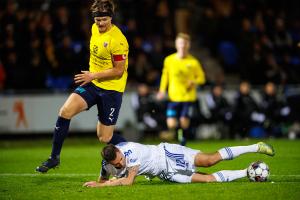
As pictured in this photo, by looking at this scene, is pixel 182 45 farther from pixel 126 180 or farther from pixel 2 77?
pixel 126 180

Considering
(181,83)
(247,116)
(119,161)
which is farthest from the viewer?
(247,116)

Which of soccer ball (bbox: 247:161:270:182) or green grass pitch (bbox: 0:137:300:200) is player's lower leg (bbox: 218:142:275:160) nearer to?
soccer ball (bbox: 247:161:270:182)

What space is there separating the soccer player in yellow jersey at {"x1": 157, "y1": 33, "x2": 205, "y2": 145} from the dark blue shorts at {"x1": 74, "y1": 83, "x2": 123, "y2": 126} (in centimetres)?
556

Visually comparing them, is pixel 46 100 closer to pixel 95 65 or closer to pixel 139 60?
pixel 139 60

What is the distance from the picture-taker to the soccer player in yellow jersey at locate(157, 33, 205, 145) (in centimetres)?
1681

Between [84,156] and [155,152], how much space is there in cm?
584

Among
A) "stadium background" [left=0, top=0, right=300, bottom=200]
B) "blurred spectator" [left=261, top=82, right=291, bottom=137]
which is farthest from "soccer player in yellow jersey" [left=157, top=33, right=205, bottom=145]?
"blurred spectator" [left=261, top=82, right=291, bottom=137]

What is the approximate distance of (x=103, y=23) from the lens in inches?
430

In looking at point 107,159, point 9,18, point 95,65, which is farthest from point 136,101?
point 107,159

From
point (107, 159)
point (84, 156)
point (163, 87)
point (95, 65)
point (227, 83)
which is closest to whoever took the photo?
point (107, 159)

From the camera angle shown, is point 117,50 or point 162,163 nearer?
point 162,163

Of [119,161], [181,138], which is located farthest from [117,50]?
[181,138]

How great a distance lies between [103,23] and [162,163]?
239 cm

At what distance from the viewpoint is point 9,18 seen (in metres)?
21.1
